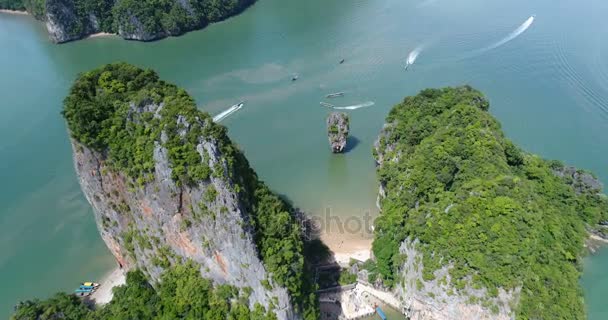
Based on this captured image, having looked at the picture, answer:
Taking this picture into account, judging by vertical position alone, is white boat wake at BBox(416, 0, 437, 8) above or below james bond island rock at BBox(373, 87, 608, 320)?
above

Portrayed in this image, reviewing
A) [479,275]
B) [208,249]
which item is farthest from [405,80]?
[208,249]

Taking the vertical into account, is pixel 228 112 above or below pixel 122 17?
below

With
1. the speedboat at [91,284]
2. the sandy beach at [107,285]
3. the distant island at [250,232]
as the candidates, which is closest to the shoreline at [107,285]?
the sandy beach at [107,285]

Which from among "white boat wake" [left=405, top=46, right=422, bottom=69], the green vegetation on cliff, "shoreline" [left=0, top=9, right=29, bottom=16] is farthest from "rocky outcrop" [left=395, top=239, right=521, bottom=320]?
"shoreline" [left=0, top=9, right=29, bottom=16]

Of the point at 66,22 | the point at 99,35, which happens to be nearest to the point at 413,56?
the point at 99,35

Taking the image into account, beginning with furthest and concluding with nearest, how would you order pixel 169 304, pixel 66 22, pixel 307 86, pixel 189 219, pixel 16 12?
pixel 16 12, pixel 66 22, pixel 307 86, pixel 169 304, pixel 189 219

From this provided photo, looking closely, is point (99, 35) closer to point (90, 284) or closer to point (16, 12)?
point (16, 12)

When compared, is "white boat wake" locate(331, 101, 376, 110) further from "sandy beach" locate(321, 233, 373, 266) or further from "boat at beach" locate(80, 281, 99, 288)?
"boat at beach" locate(80, 281, 99, 288)
